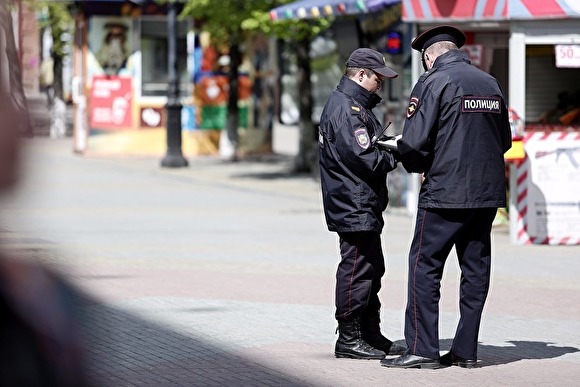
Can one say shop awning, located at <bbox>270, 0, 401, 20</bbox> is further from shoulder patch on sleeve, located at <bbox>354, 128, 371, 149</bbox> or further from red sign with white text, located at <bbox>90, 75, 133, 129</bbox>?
red sign with white text, located at <bbox>90, 75, 133, 129</bbox>

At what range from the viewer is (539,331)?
8.14m

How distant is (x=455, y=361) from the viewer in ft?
22.6

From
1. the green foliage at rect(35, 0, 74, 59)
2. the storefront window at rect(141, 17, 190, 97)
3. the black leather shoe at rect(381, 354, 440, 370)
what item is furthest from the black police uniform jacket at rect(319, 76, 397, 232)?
the green foliage at rect(35, 0, 74, 59)

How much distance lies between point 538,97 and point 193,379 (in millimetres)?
8708

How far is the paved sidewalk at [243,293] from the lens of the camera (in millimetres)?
6555

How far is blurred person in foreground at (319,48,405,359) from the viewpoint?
22.2 ft

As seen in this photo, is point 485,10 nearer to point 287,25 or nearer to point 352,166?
point 352,166

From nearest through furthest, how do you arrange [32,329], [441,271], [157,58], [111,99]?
[32,329] → [441,271] → [111,99] → [157,58]

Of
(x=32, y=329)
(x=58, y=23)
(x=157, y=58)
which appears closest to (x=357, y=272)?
(x=32, y=329)

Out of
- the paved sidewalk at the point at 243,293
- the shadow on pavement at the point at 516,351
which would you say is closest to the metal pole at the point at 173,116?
the paved sidewalk at the point at 243,293

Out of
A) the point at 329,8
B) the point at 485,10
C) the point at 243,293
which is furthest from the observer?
the point at 329,8

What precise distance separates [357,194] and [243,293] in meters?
3.13

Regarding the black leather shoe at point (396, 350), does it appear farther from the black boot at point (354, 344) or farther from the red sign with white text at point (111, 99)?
the red sign with white text at point (111, 99)

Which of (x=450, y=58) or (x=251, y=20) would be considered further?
(x=251, y=20)
